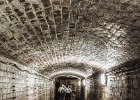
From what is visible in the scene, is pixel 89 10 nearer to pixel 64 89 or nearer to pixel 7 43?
pixel 7 43

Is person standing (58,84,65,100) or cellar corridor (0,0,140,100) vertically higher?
cellar corridor (0,0,140,100)

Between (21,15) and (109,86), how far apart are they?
765 centimetres

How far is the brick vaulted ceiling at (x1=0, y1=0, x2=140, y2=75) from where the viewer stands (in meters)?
4.07

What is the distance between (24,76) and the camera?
913 cm

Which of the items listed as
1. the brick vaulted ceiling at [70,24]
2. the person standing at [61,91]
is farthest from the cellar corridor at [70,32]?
the person standing at [61,91]

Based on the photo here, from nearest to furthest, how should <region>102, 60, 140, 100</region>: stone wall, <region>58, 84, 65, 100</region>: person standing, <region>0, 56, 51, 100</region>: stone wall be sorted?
<region>0, 56, 51, 100</region>: stone wall → <region>102, 60, 140, 100</region>: stone wall → <region>58, 84, 65, 100</region>: person standing

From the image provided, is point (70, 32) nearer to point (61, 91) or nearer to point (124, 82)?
point (124, 82)

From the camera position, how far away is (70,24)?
5391 mm

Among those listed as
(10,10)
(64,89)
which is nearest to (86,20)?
(10,10)

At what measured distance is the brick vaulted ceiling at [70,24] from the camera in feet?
13.4

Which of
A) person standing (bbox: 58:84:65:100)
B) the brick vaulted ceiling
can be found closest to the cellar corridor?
the brick vaulted ceiling

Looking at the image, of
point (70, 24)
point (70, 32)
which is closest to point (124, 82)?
point (70, 32)

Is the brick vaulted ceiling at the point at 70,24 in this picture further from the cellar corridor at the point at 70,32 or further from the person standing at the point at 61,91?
the person standing at the point at 61,91

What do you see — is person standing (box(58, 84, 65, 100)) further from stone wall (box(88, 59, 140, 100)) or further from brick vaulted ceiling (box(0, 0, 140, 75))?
brick vaulted ceiling (box(0, 0, 140, 75))
